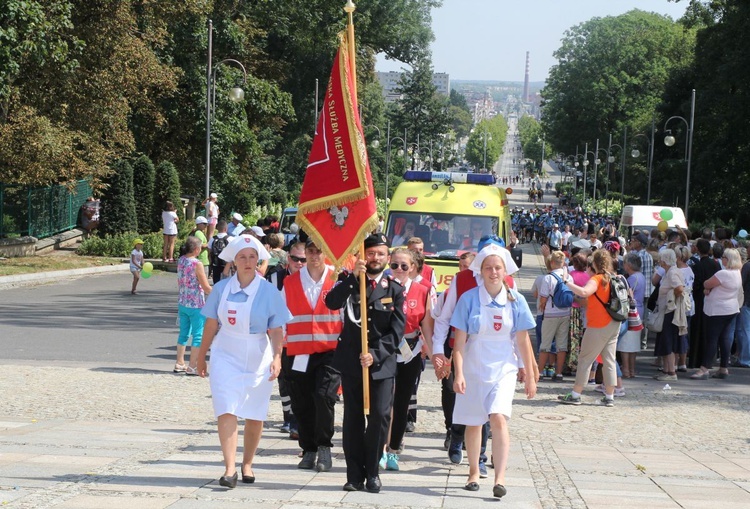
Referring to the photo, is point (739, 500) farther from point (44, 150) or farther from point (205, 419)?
point (44, 150)

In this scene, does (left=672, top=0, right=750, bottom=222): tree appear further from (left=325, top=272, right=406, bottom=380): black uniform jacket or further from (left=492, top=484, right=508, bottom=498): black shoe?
(left=492, top=484, right=508, bottom=498): black shoe

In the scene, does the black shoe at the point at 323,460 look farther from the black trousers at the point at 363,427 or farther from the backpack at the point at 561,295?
the backpack at the point at 561,295

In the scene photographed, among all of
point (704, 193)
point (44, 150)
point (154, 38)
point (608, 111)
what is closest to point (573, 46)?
point (608, 111)

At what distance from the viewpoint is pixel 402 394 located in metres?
8.65

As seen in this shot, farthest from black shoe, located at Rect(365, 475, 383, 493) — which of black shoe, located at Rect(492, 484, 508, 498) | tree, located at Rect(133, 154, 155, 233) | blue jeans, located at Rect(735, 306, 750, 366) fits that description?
tree, located at Rect(133, 154, 155, 233)

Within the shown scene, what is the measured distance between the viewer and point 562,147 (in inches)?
4584

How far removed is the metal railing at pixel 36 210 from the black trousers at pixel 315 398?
26.0 m

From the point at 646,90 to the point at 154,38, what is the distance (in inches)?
2919

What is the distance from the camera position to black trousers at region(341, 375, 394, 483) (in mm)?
7520

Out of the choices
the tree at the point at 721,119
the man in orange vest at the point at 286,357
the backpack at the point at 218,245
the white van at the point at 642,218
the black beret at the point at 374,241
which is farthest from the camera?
the tree at the point at 721,119

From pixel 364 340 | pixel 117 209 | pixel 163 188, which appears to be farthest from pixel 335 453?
pixel 163 188

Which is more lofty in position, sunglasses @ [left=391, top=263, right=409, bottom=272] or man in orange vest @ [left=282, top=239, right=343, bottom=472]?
sunglasses @ [left=391, top=263, right=409, bottom=272]

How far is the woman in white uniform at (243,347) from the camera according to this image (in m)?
7.42

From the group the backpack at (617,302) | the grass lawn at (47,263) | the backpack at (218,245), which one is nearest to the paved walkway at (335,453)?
the backpack at (617,302)
